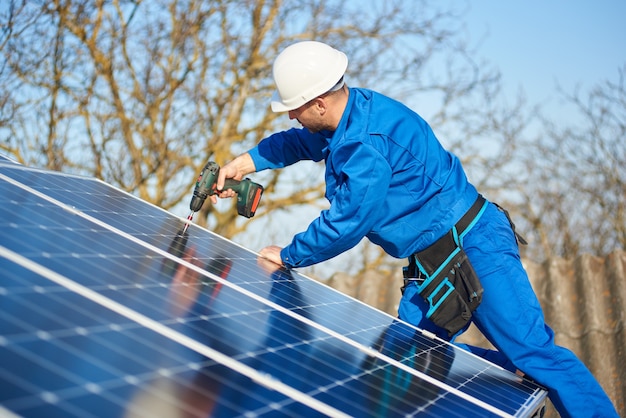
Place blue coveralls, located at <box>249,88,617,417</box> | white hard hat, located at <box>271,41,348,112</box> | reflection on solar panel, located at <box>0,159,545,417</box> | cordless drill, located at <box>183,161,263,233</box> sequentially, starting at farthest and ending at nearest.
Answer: cordless drill, located at <box>183,161,263,233</box>, white hard hat, located at <box>271,41,348,112</box>, blue coveralls, located at <box>249,88,617,417</box>, reflection on solar panel, located at <box>0,159,545,417</box>

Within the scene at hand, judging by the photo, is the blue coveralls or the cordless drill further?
the cordless drill

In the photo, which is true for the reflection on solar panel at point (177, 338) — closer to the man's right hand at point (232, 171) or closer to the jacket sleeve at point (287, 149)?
the man's right hand at point (232, 171)

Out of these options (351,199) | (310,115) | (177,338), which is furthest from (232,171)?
(177,338)

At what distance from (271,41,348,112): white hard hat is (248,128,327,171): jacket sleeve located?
81cm

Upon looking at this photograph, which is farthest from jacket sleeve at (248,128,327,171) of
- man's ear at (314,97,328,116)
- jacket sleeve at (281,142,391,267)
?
jacket sleeve at (281,142,391,267)

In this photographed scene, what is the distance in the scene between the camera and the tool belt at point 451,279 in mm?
4223

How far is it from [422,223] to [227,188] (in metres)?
1.49

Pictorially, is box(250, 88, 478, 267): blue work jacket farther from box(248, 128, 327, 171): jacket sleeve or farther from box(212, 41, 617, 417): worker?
box(248, 128, 327, 171): jacket sleeve

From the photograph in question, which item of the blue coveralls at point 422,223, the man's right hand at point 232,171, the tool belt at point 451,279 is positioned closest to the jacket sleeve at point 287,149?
the man's right hand at point 232,171

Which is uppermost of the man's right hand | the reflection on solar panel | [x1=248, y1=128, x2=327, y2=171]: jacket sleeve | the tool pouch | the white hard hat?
the white hard hat

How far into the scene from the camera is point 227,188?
17.1ft

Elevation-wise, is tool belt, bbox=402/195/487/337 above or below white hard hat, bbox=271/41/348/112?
below

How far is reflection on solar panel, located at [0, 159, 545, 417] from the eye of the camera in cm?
175

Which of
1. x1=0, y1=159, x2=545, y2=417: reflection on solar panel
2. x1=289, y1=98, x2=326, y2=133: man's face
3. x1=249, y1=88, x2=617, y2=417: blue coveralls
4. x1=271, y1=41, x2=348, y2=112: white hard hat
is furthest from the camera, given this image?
x1=289, y1=98, x2=326, y2=133: man's face
